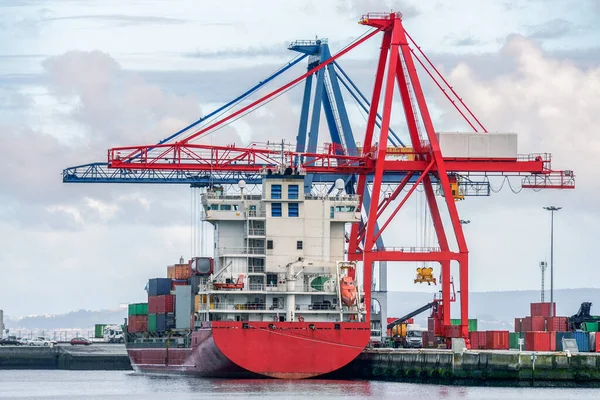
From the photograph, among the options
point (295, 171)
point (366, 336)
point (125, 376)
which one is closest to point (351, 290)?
point (366, 336)

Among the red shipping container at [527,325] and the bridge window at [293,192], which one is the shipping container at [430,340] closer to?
the red shipping container at [527,325]

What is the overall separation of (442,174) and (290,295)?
568 inches

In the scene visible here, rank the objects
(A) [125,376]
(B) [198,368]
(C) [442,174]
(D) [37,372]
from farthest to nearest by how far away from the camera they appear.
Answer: (D) [37,372] < (A) [125,376] < (C) [442,174] < (B) [198,368]

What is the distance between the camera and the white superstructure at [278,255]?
72438 mm

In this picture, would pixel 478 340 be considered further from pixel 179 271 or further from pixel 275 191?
pixel 179 271

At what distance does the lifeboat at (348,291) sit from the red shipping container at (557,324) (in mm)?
13084

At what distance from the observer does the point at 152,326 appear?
86375 millimetres

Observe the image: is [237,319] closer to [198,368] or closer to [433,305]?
[198,368]

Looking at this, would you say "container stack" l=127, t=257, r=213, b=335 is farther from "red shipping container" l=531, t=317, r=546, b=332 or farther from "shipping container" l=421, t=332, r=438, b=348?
"red shipping container" l=531, t=317, r=546, b=332

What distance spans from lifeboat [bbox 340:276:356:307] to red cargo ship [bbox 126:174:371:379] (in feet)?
0.17

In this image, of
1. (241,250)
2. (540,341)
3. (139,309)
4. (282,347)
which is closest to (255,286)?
(241,250)

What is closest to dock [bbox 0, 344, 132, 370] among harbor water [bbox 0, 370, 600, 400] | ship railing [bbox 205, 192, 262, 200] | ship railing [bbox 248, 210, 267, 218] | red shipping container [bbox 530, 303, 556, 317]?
harbor water [bbox 0, 370, 600, 400]

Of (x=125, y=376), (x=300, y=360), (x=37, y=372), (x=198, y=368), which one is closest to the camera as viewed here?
(x=300, y=360)

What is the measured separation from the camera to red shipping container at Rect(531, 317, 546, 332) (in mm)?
80494
